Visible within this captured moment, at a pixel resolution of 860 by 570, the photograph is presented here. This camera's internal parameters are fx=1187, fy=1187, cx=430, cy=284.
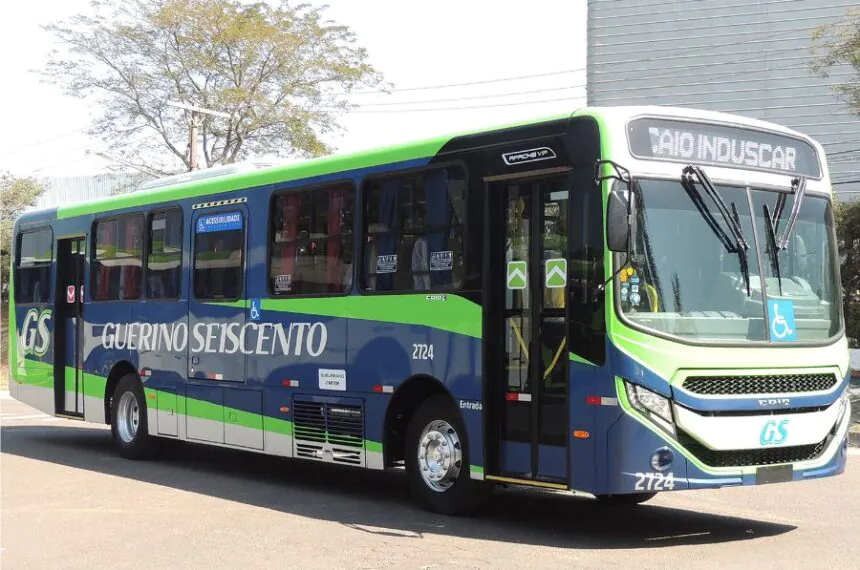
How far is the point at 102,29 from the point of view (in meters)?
37.6

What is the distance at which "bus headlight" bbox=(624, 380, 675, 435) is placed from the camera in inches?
328

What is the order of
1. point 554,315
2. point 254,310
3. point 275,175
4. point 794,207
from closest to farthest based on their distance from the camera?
1. point 554,315
2. point 794,207
3. point 275,175
4. point 254,310

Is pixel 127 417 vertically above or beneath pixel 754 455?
beneath

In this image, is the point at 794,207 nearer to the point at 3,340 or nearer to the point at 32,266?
the point at 32,266

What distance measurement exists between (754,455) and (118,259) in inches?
357

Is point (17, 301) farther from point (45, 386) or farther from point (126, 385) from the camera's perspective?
point (126, 385)

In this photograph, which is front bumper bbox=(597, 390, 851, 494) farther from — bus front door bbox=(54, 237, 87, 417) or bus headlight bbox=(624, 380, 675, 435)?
bus front door bbox=(54, 237, 87, 417)

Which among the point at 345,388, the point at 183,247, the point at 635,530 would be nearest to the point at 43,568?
the point at 345,388

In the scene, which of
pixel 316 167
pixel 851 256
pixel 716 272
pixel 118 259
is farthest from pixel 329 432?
pixel 851 256

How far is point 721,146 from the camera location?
30.1ft

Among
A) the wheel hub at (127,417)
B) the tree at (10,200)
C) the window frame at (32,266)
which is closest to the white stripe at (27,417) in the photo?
the window frame at (32,266)

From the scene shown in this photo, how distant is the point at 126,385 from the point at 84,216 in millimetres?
2479

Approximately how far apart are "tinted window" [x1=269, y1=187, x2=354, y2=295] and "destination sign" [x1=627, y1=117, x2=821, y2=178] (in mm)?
3288

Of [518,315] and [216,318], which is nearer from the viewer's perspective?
[518,315]
